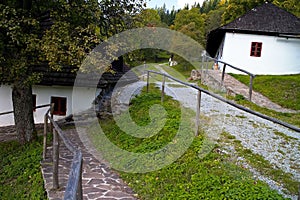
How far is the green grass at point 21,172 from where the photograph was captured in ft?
18.7

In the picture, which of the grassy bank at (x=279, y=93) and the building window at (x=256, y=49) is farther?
the building window at (x=256, y=49)

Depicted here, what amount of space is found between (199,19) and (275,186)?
161 feet

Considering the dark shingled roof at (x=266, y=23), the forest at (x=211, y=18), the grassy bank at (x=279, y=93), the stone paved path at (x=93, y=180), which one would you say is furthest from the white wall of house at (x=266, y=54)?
the stone paved path at (x=93, y=180)

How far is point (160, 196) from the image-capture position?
441 cm

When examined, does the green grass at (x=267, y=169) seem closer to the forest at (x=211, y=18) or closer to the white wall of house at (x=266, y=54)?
the forest at (x=211, y=18)

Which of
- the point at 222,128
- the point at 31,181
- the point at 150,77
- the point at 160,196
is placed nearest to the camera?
the point at 160,196

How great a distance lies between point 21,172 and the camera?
21.9 ft

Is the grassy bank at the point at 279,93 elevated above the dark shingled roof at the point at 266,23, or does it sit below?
below

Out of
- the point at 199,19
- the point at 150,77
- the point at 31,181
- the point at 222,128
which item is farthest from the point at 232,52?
the point at 199,19

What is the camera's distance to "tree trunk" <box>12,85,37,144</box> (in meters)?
8.21

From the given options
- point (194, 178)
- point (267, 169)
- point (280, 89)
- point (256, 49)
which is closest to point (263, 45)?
point (256, 49)

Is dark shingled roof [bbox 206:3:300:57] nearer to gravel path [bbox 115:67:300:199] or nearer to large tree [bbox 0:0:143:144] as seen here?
gravel path [bbox 115:67:300:199]

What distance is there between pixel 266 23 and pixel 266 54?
6.67ft

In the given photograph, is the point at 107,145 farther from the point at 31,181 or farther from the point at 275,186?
the point at 275,186
